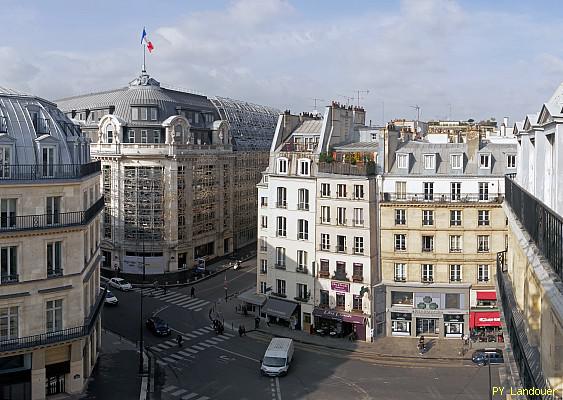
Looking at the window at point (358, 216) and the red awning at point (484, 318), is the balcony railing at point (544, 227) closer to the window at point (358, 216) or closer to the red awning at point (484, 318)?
the window at point (358, 216)

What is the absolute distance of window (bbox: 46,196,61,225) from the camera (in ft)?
122

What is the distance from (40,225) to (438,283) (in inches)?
1216

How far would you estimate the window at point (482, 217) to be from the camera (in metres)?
51.7

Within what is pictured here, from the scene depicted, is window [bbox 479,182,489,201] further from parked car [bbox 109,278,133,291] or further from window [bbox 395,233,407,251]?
parked car [bbox 109,278,133,291]

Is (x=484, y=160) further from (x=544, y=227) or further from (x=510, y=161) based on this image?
(x=544, y=227)

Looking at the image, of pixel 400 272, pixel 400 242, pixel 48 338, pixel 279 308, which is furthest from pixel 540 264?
pixel 279 308

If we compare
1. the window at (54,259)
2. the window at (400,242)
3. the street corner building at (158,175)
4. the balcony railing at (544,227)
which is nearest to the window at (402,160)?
the window at (400,242)

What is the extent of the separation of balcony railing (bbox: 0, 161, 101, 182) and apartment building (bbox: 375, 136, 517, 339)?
2496 centimetres

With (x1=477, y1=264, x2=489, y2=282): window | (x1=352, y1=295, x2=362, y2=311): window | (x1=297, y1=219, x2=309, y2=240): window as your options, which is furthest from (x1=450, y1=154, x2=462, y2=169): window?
(x1=352, y1=295, x2=362, y2=311): window

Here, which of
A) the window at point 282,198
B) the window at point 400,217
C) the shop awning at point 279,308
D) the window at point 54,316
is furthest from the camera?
the window at point 282,198

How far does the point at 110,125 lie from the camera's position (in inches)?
2968

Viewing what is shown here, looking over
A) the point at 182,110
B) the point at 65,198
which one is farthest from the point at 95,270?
the point at 182,110

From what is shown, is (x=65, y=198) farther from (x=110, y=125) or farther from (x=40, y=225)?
(x=110, y=125)

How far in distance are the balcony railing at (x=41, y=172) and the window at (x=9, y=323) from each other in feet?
23.3
